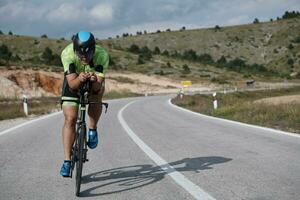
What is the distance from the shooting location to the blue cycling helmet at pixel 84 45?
671 cm

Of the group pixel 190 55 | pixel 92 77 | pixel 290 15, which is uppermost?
pixel 290 15

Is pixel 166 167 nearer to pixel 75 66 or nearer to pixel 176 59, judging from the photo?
pixel 75 66

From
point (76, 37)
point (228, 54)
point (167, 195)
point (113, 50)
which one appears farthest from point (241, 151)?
point (228, 54)

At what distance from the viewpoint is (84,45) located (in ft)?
22.0

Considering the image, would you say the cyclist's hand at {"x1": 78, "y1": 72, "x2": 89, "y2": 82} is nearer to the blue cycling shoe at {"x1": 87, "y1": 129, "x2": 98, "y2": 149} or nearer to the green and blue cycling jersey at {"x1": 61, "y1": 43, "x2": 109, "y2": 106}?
the green and blue cycling jersey at {"x1": 61, "y1": 43, "x2": 109, "y2": 106}

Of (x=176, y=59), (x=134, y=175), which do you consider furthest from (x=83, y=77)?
(x=176, y=59)

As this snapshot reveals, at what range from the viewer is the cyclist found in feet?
22.1

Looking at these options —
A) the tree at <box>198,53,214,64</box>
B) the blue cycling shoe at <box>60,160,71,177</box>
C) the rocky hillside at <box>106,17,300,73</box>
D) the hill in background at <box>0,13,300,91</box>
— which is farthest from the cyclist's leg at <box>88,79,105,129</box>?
the rocky hillside at <box>106,17,300,73</box>

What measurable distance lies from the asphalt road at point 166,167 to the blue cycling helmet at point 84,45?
1.77 metres

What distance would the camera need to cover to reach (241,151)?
33.6 feet

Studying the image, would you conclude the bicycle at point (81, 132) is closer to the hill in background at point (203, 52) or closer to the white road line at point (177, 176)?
the white road line at point (177, 176)

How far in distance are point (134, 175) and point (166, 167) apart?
0.81 meters

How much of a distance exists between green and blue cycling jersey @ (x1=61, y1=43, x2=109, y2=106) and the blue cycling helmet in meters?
0.20

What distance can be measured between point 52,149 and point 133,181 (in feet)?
14.0
